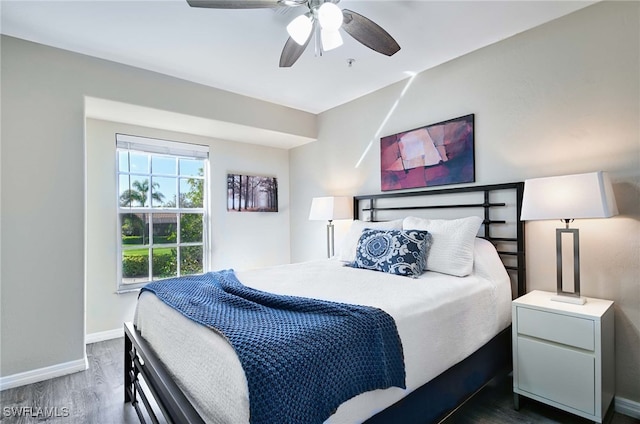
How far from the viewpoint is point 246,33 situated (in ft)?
7.82

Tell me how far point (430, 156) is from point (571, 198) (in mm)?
1280

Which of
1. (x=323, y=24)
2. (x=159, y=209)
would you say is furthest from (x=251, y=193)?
(x=323, y=24)

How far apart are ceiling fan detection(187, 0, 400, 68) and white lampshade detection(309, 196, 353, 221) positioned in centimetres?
174

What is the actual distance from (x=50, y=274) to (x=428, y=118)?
3507mm

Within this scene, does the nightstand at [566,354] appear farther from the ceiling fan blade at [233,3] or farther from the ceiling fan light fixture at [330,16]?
the ceiling fan blade at [233,3]

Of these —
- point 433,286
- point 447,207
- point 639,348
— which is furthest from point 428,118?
point 639,348

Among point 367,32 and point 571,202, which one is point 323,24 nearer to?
point 367,32

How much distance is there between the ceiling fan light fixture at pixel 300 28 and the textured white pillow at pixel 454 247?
165cm

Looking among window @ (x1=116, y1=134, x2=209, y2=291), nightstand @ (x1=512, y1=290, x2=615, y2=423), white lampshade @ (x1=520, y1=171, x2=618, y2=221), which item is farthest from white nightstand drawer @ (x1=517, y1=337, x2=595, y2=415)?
window @ (x1=116, y1=134, x2=209, y2=291)

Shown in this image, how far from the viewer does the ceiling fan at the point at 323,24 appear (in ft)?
5.36

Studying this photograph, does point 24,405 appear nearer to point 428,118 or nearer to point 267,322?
point 267,322

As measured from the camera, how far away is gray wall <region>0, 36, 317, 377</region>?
2391mm

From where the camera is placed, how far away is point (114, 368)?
2619mm

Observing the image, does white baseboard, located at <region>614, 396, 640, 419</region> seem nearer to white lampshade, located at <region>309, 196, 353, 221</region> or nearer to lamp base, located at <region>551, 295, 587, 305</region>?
lamp base, located at <region>551, 295, 587, 305</region>
